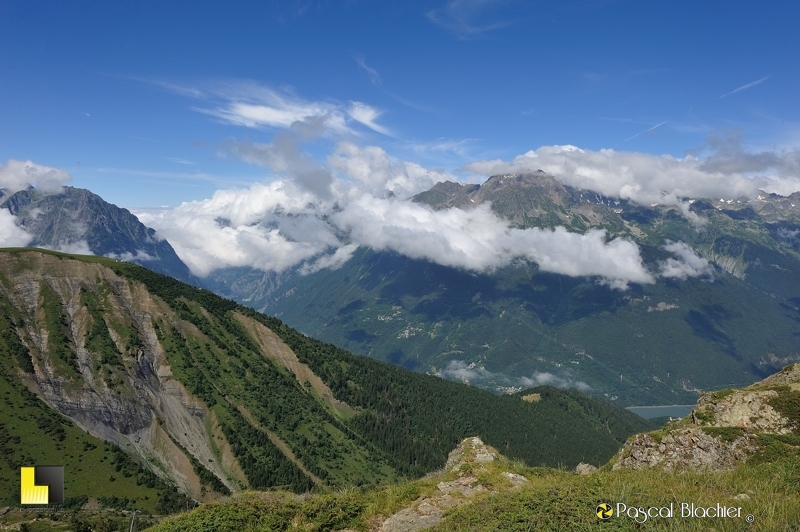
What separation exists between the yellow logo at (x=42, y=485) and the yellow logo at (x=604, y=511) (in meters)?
35.2

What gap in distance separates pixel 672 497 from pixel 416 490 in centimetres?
1107

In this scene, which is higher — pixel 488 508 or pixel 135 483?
pixel 488 508

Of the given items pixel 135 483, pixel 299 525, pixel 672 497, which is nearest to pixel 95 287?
pixel 135 483

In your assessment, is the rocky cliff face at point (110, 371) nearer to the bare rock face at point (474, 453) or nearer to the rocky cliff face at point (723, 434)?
the bare rock face at point (474, 453)

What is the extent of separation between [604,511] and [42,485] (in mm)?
37890

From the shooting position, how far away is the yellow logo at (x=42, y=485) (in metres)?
31.1

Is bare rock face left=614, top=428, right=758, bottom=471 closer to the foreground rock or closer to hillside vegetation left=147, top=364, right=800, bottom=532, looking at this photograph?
hillside vegetation left=147, top=364, right=800, bottom=532

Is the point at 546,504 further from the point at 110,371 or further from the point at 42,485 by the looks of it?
the point at 110,371

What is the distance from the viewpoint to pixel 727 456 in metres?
27.0

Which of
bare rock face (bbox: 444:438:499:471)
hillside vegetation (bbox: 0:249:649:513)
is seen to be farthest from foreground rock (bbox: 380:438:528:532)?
hillside vegetation (bbox: 0:249:649:513)

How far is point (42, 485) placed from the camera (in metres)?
31.8

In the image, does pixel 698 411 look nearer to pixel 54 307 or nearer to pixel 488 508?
pixel 488 508

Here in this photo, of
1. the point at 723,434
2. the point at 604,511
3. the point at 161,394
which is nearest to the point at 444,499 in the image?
the point at 604,511

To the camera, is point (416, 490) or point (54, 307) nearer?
point (416, 490)
